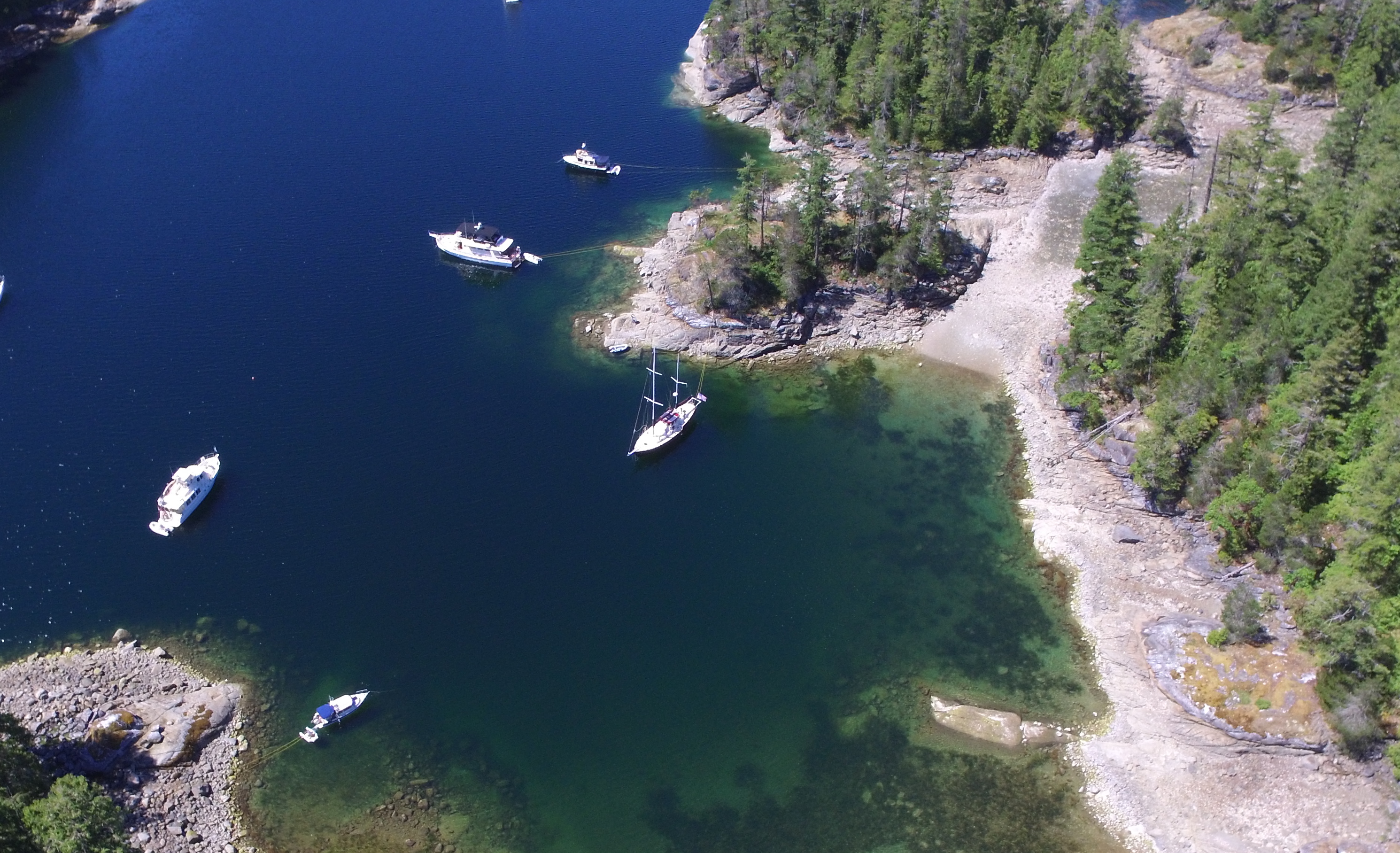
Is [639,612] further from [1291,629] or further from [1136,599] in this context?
[1291,629]

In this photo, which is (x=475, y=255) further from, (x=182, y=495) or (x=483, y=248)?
(x=182, y=495)

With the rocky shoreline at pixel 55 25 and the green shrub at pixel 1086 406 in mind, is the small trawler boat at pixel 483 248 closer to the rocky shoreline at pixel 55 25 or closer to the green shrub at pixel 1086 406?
the green shrub at pixel 1086 406

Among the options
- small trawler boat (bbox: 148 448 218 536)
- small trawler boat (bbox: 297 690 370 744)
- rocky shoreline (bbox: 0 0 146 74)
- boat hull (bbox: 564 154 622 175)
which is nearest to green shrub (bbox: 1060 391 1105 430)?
boat hull (bbox: 564 154 622 175)

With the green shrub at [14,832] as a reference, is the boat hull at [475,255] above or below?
above

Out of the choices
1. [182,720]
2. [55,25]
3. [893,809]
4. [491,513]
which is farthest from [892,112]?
[55,25]

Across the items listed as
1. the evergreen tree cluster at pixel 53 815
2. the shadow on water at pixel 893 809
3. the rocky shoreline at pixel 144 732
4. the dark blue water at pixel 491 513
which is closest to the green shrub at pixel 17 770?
the evergreen tree cluster at pixel 53 815

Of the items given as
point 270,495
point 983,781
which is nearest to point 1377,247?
point 983,781

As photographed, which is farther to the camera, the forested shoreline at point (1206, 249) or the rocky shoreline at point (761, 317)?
the rocky shoreline at point (761, 317)

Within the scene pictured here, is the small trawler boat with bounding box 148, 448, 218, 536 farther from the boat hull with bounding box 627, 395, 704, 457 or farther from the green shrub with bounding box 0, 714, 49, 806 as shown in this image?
the boat hull with bounding box 627, 395, 704, 457
